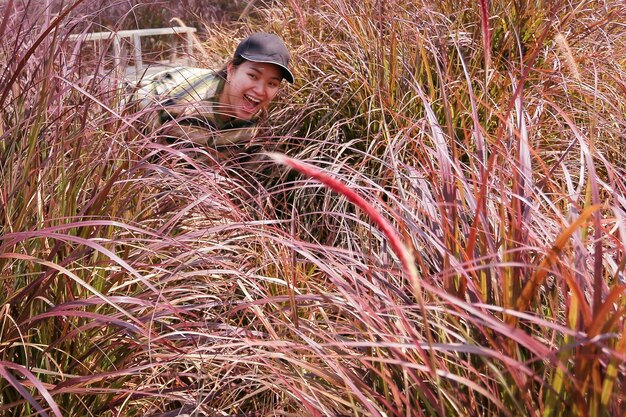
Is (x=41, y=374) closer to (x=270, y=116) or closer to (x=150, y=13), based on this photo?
(x=270, y=116)

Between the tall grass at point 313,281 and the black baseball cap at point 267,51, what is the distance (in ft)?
1.41

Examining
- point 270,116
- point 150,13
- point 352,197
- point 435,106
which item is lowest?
point 150,13

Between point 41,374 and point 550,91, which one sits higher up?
point 550,91

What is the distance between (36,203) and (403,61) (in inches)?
67.6

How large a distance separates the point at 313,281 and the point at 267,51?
1.36 meters

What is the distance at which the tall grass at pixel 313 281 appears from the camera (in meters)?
1.44

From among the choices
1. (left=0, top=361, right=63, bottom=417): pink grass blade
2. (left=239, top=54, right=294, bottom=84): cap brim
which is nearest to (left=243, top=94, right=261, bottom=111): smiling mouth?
(left=239, top=54, right=294, bottom=84): cap brim

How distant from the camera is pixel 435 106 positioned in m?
3.33

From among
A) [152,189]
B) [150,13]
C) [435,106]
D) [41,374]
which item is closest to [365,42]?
[435,106]

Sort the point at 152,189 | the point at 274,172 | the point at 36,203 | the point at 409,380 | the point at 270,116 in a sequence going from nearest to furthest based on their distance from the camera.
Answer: the point at 409,380, the point at 36,203, the point at 152,189, the point at 274,172, the point at 270,116

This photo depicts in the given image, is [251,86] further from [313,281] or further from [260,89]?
[313,281]

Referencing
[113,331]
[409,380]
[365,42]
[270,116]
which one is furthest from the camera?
[270,116]

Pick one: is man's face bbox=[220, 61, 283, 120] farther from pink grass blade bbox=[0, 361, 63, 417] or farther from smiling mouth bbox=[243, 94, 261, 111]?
pink grass blade bbox=[0, 361, 63, 417]

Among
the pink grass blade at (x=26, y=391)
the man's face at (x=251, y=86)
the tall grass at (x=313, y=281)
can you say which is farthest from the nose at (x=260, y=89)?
the pink grass blade at (x=26, y=391)
